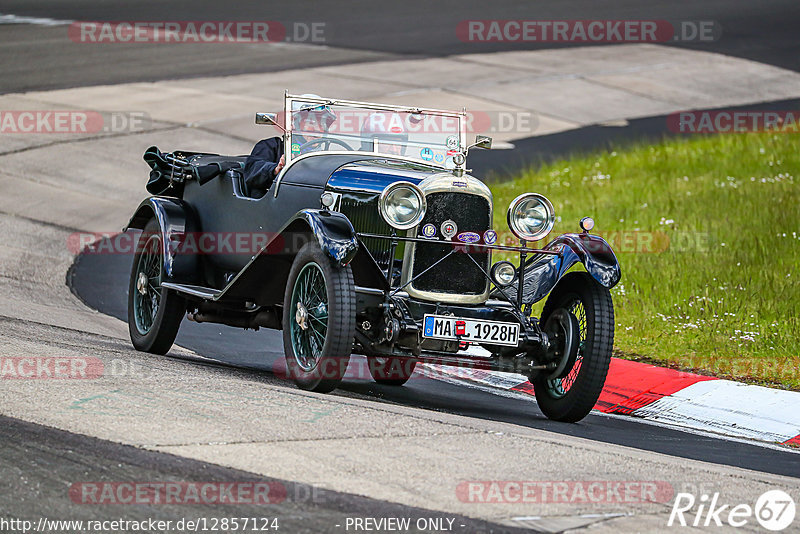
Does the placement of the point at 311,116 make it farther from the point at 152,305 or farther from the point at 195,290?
the point at 152,305

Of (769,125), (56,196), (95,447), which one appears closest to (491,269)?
(95,447)

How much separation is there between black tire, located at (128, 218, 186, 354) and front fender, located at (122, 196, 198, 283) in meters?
0.09

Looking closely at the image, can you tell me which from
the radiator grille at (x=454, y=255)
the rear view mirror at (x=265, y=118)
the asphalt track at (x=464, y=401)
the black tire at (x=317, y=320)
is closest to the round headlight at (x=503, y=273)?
the radiator grille at (x=454, y=255)

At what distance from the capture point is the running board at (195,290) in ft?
26.0

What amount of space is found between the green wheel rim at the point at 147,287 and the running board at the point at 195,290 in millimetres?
373

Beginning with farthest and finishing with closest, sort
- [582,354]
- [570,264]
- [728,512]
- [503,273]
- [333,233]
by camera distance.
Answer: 1. [503,273]
2. [570,264]
3. [582,354]
4. [333,233]
5. [728,512]

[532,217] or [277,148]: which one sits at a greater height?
[277,148]

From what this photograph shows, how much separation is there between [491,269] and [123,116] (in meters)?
11.7

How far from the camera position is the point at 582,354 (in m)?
7.16

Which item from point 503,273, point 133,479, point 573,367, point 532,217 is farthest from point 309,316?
point 133,479

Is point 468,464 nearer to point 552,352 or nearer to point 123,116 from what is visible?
point 552,352

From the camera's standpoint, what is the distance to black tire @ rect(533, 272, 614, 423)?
23.0ft

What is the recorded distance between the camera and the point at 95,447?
5.11 m

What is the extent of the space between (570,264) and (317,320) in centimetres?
169
